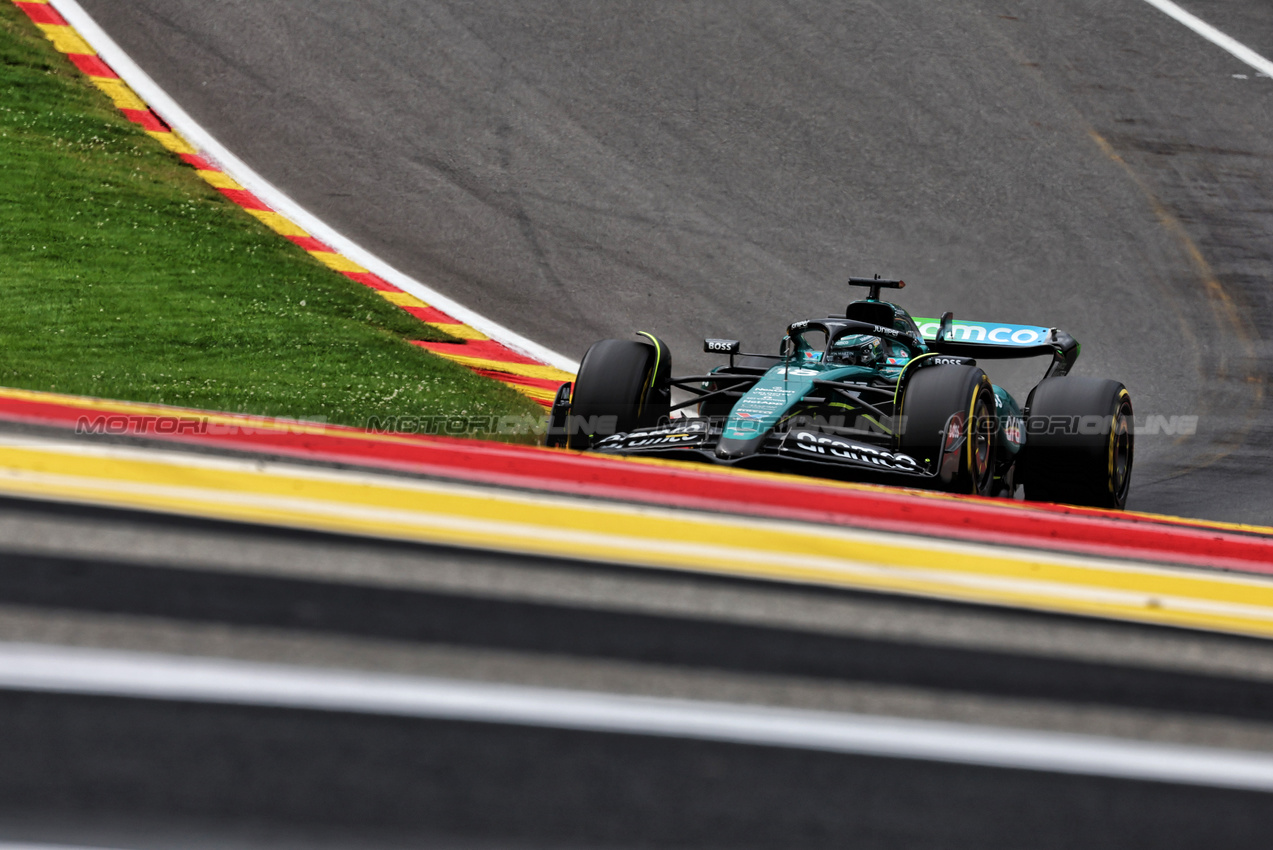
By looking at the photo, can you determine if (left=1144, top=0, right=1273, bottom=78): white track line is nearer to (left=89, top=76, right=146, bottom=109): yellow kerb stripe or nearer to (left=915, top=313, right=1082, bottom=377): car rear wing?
(left=915, top=313, right=1082, bottom=377): car rear wing

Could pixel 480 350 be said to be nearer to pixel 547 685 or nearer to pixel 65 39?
pixel 65 39

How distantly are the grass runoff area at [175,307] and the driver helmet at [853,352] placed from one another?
2.09 meters

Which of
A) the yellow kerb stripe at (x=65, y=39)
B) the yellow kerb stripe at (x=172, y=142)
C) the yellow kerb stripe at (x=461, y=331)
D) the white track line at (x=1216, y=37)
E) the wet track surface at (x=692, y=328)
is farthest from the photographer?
the white track line at (x=1216, y=37)

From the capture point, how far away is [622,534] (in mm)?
3441

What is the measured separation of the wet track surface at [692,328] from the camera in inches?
90.9

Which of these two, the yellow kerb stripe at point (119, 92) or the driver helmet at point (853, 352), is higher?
the yellow kerb stripe at point (119, 92)

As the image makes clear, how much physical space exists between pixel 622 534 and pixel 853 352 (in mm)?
4365

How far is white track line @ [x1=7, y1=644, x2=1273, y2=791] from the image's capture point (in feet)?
8.00

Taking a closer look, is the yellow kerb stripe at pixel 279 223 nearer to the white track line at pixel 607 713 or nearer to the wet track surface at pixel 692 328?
the wet track surface at pixel 692 328

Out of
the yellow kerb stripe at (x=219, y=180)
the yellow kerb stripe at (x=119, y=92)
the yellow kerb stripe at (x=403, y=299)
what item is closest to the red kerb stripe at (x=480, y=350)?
the yellow kerb stripe at (x=403, y=299)

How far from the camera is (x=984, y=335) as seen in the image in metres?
8.57

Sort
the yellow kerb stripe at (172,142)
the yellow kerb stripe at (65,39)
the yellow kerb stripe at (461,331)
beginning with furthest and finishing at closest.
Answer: the yellow kerb stripe at (65,39) → the yellow kerb stripe at (172,142) → the yellow kerb stripe at (461,331)

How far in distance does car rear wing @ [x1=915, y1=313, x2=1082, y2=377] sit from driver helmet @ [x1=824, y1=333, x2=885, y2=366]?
3.14 feet

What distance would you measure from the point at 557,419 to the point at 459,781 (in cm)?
508
